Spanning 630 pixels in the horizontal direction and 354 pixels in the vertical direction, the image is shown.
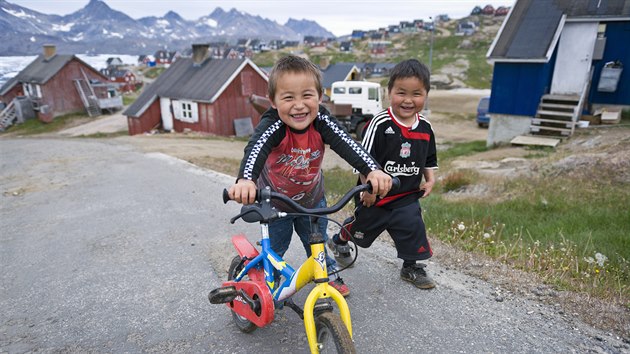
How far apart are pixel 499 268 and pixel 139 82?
75.2 meters

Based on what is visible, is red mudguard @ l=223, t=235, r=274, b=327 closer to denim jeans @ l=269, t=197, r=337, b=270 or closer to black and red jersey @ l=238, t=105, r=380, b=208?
denim jeans @ l=269, t=197, r=337, b=270

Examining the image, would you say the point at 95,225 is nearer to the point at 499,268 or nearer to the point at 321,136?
the point at 321,136

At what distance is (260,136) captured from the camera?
2605 millimetres

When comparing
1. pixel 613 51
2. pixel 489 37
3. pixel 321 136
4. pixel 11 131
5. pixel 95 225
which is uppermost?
pixel 489 37

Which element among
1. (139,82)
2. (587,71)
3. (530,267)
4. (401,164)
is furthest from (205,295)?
(139,82)

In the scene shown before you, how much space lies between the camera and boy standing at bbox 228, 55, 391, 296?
8.11 feet

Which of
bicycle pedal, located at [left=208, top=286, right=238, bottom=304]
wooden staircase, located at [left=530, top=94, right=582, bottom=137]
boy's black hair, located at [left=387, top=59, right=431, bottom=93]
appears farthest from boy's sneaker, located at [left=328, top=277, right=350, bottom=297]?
wooden staircase, located at [left=530, top=94, right=582, bottom=137]

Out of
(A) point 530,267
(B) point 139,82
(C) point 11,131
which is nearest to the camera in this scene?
(A) point 530,267

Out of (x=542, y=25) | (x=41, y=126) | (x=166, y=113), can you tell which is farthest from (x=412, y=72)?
(x=41, y=126)

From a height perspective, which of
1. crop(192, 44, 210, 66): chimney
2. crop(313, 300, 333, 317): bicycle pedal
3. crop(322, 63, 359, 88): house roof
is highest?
crop(192, 44, 210, 66): chimney

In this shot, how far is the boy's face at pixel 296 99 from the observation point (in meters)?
2.48

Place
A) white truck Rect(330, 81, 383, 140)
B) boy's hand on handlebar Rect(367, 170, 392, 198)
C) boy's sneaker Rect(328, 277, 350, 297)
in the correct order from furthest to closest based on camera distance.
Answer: white truck Rect(330, 81, 383, 140) < boy's sneaker Rect(328, 277, 350, 297) < boy's hand on handlebar Rect(367, 170, 392, 198)

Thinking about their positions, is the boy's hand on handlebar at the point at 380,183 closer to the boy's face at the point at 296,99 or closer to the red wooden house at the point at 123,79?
the boy's face at the point at 296,99

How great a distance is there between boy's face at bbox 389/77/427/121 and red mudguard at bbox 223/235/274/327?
170 cm
